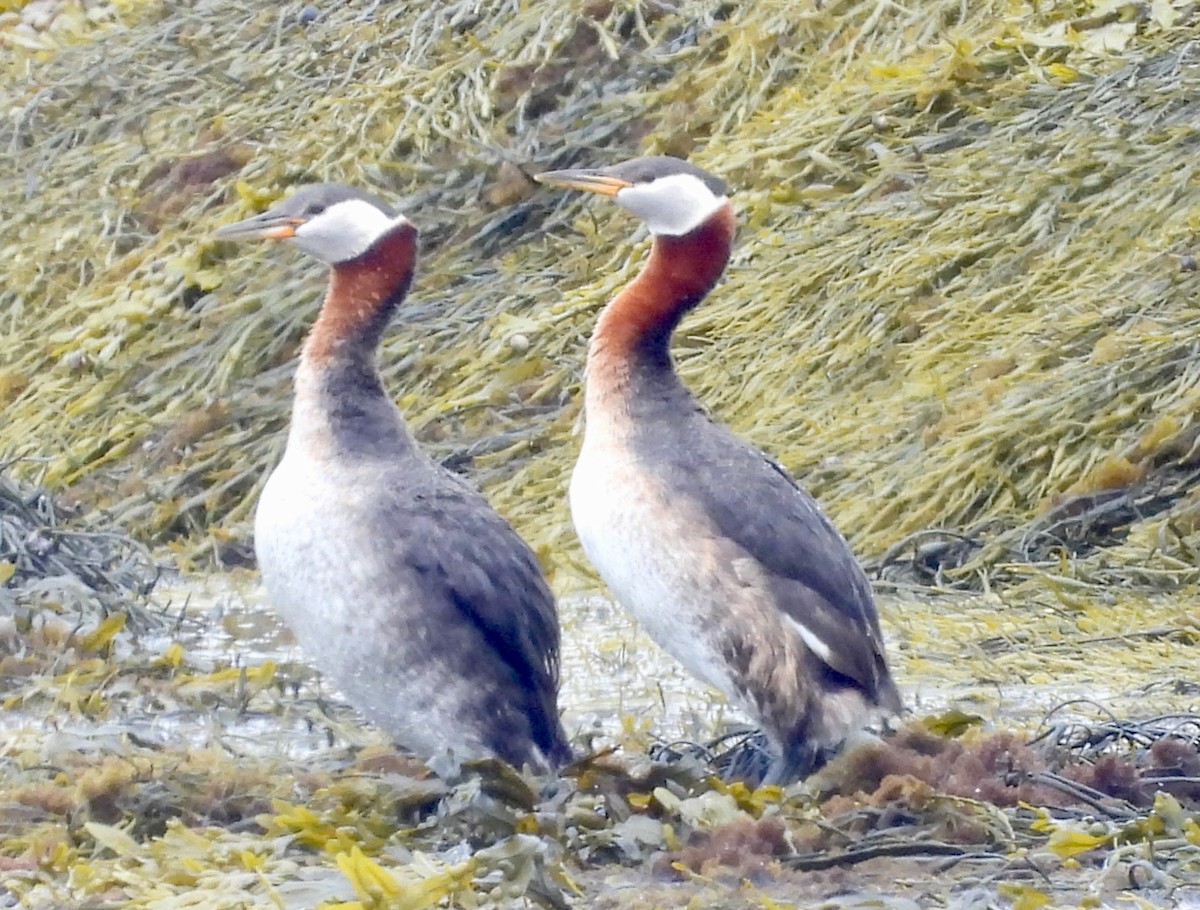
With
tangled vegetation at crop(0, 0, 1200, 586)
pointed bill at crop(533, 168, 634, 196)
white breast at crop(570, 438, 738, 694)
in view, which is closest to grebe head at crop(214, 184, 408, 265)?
pointed bill at crop(533, 168, 634, 196)

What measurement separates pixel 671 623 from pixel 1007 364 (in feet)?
12.1

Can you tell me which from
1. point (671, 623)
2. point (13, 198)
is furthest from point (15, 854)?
point (13, 198)

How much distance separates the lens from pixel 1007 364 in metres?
9.40

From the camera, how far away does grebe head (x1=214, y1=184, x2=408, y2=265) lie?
21.9 feet

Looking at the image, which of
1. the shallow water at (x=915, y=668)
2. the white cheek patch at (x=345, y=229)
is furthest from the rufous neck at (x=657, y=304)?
the shallow water at (x=915, y=668)

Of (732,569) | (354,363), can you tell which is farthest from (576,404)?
(732,569)

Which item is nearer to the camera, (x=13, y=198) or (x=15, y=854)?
(x=15, y=854)

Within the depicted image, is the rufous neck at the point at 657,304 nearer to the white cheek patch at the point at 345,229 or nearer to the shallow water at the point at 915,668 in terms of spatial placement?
the white cheek patch at the point at 345,229

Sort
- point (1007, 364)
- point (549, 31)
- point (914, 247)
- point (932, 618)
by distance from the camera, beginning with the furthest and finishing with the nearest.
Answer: point (549, 31)
point (914, 247)
point (1007, 364)
point (932, 618)

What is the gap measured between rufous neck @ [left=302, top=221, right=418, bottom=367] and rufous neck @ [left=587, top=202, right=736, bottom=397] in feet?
1.95

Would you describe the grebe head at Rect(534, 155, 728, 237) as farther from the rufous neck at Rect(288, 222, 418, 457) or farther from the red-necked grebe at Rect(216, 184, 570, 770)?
the red-necked grebe at Rect(216, 184, 570, 770)

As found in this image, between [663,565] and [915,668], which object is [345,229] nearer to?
[663,565]

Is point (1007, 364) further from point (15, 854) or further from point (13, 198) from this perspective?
point (13, 198)

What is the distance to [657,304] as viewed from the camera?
6.63 m
